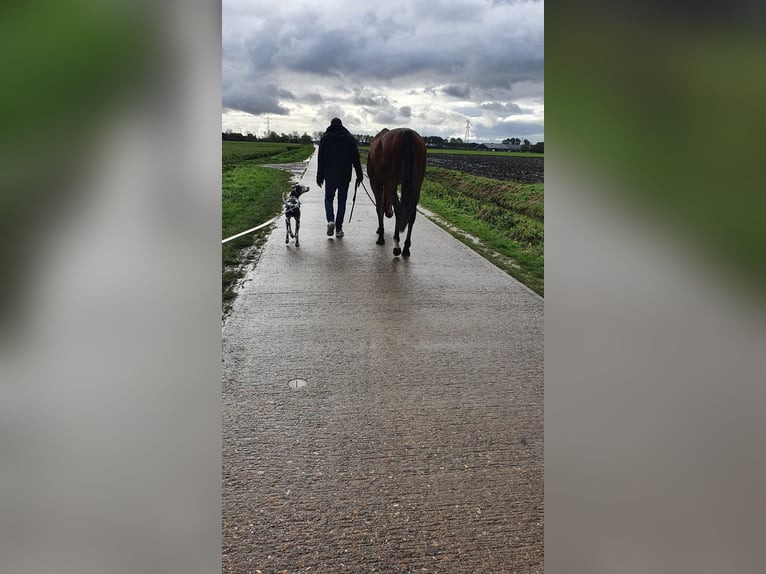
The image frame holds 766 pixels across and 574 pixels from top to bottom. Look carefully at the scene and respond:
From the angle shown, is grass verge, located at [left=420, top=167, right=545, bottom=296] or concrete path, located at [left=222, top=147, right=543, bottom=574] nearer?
concrete path, located at [left=222, top=147, right=543, bottom=574]

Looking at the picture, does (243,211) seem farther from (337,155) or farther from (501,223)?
(501,223)

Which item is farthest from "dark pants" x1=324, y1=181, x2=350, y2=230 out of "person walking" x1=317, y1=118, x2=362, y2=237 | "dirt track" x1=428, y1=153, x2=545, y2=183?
"dirt track" x1=428, y1=153, x2=545, y2=183

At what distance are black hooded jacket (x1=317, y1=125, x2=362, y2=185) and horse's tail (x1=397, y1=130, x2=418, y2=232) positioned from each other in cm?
106

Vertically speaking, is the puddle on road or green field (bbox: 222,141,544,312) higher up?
green field (bbox: 222,141,544,312)

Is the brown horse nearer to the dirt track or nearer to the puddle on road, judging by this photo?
the puddle on road

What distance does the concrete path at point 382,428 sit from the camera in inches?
97.3

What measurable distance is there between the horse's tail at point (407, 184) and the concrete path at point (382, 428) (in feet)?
4.41

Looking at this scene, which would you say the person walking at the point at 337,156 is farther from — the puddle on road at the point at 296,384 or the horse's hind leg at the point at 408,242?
the puddle on road at the point at 296,384

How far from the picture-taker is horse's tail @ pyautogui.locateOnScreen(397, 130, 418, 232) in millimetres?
7789

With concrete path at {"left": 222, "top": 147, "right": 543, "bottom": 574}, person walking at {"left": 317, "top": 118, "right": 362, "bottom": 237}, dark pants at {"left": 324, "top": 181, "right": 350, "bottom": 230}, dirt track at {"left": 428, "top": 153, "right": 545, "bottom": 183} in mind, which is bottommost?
concrete path at {"left": 222, "top": 147, "right": 543, "bottom": 574}
